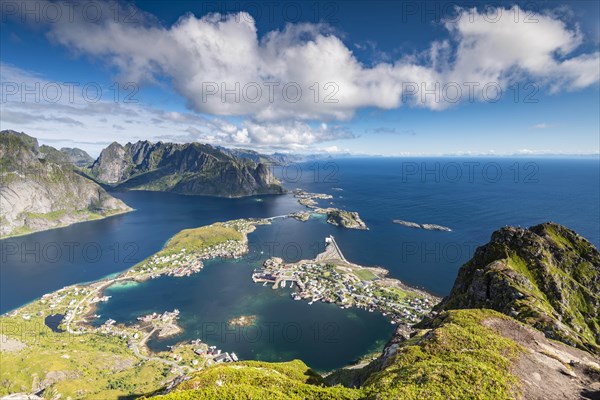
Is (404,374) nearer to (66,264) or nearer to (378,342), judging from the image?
(378,342)

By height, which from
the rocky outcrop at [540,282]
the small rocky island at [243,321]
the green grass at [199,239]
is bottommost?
the small rocky island at [243,321]

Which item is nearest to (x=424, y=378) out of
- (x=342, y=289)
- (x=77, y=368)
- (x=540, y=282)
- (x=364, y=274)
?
(x=540, y=282)

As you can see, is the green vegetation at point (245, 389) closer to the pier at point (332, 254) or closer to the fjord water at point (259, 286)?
the fjord water at point (259, 286)

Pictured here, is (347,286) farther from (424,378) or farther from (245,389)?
(245,389)

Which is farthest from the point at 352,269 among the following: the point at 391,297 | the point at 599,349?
the point at 599,349

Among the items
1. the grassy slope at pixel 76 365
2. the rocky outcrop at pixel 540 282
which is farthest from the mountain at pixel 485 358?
the grassy slope at pixel 76 365

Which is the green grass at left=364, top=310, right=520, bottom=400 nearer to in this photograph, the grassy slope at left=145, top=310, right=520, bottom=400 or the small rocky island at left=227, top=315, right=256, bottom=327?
the grassy slope at left=145, top=310, right=520, bottom=400

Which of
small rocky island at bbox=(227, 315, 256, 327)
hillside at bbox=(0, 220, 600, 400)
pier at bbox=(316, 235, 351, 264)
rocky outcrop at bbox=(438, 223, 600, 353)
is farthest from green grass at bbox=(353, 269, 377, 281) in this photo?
rocky outcrop at bbox=(438, 223, 600, 353)
